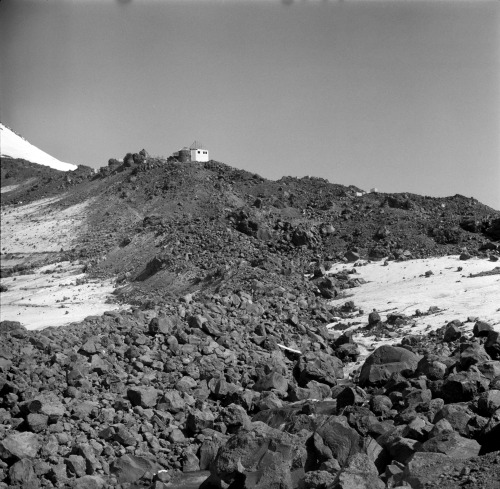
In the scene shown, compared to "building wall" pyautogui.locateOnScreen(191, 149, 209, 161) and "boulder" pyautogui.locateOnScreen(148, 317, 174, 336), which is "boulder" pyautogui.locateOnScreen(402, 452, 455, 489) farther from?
"building wall" pyautogui.locateOnScreen(191, 149, 209, 161)

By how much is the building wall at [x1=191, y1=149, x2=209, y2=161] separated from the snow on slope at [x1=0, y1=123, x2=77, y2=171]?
838 inches

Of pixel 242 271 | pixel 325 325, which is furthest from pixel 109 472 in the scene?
pixel 242 271

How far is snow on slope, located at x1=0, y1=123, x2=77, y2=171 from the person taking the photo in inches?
2437

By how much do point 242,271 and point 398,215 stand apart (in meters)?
10.5

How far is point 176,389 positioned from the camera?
1482cm

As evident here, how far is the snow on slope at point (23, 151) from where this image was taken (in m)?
61.9

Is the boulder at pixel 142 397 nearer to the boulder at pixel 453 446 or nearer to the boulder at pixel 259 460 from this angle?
the boulder at pixel 259 460

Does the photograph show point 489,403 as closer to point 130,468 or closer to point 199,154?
point 130,468

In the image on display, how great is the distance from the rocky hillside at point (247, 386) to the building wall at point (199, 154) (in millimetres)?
15300

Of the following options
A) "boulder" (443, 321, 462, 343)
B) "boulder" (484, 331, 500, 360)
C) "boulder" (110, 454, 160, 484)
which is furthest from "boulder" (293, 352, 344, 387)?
"boulder" (110, 454, 160, 484)

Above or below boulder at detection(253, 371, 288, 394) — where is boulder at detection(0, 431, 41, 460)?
below

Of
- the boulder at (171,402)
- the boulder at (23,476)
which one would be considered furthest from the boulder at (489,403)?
the boulder at (23,476)

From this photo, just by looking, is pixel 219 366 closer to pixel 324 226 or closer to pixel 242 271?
pixel 242 271

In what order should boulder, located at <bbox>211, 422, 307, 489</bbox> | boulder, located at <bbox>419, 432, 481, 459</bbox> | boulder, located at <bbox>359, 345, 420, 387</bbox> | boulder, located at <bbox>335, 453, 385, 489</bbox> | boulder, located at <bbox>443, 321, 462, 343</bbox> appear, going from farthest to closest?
boulder, located at <bbox>443, 321, 462, 343</bbox>
boulder, located at <bbox>359, 345, 420, 387</bbox>
boulder, located at <bbox>211, 422, 307, 489</bbox>
boulder, located at <bbox>419, 432, 481, 459</bbox>
boulder, located at <bbox>335, 453, 385, 489</bbox>
